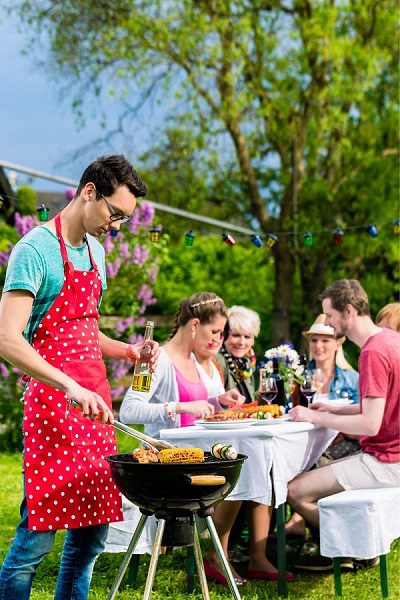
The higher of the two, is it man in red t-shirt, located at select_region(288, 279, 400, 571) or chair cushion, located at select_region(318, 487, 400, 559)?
man in red t-shirt, located at select_region(288, 279, 400, 571)

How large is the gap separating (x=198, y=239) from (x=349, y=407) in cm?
1129

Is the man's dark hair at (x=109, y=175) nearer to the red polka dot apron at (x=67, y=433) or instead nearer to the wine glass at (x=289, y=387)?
the red polka dot apron at (x=67, y=433)

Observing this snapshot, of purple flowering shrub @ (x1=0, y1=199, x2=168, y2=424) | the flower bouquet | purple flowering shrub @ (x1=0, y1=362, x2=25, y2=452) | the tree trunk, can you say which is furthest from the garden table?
A: the tree trunk

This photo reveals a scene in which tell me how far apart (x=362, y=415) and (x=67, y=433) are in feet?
6.16

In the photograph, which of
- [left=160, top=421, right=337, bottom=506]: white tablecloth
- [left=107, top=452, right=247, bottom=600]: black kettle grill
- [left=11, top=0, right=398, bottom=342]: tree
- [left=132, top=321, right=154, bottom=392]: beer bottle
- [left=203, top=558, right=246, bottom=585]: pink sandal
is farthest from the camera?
[left=11, top=0, right=398, bottom=342]: tree

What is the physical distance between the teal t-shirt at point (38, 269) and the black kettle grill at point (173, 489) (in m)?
0.55

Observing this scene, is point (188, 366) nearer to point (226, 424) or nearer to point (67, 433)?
point (226, 424)

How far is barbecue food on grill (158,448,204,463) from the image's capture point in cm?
313

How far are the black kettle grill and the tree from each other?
11037 millimetres

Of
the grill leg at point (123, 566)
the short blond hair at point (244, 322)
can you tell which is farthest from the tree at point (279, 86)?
the grill leg at point (123, 566)

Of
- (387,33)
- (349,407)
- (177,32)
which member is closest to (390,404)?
(349,407)

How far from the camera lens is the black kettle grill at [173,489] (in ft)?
9.91

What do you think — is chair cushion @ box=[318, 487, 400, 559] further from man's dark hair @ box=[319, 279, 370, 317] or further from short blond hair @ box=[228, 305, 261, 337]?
short blond hair @ box=[228, 305, 261, 337]

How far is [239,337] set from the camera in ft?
20.5
